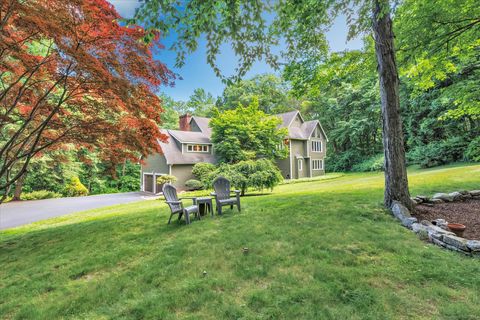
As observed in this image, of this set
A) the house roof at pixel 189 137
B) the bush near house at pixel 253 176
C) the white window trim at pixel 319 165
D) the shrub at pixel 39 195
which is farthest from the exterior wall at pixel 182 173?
the white window trim at pixel 319 165

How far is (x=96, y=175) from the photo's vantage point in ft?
79.9

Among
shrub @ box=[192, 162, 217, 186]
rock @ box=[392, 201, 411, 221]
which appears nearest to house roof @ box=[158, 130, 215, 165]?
shrub @ box=[192, 162, 217, 186]

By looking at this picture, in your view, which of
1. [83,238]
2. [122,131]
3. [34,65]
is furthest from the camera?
[122,131]

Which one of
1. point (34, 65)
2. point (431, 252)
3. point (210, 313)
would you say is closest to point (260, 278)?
point (210, 313)

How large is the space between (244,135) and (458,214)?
1607 cm

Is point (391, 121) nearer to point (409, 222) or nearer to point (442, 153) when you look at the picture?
point (409, 222)

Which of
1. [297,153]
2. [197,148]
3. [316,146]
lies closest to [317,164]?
[316,146]

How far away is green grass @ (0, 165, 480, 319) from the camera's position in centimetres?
260

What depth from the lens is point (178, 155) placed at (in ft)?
67.9

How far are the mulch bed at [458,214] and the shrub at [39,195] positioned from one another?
23474 mm

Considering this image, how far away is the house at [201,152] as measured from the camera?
20562mm

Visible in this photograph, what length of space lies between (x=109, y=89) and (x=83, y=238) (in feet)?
11.9

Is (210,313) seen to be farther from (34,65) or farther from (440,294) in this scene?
(34,65)

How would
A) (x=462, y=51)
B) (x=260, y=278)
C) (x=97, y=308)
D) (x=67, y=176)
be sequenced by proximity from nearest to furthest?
(x=97, y=308), (x=260, y=278), (x=462, y=51), (x=67, y=176)
